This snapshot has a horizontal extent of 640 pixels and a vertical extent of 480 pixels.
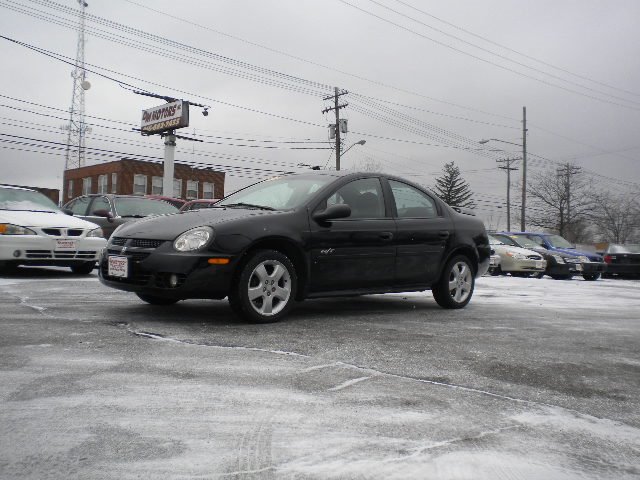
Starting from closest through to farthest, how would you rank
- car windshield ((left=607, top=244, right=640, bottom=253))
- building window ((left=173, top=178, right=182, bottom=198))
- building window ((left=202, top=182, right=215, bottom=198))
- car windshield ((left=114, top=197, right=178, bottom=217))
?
car windshield ((left=114, top=197, right=178, bottom=217)) → car windshield ((left=607, top=244, right=640, bottom=253)) → building window ((left=173, top=178, right=182, bottom=198)) → building window ((left=202, top=182, right=215, bottom=198))

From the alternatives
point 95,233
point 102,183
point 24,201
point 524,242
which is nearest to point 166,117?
point 102,183

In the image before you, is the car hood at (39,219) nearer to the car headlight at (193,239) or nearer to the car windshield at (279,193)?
the car windshield at (279,193)

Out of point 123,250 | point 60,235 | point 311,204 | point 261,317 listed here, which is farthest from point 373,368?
point 60,235

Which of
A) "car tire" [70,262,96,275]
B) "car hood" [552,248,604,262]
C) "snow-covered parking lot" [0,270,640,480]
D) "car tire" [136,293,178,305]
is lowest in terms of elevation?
"snow-covered parking lot" [0,270,640,480]

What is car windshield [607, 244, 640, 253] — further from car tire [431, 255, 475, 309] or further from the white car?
the white car

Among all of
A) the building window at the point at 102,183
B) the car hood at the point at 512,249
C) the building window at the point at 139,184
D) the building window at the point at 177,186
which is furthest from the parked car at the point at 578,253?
the building window at the point at 102,183

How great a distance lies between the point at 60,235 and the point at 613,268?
1723cm

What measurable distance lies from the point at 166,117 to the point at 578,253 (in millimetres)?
28506

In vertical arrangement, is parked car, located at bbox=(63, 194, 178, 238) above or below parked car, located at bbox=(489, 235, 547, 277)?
above

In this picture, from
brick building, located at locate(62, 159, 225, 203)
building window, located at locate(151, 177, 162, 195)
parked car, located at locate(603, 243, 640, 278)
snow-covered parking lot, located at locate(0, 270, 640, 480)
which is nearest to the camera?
snow-covered parking lot, located at locate(0, 270, 640, 480)

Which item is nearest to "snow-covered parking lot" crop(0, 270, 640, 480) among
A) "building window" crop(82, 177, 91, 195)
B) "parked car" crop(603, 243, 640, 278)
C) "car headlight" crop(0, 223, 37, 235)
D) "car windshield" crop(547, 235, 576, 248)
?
"car headlight" crop(0, 223, 37, 235)

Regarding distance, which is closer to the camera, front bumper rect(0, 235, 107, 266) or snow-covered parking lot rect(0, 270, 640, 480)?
snow-covered parking lot rect(0, 270, 640, 480)

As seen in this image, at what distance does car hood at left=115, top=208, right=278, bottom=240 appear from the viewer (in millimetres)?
5047

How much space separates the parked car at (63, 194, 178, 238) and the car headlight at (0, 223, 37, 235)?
2.30m
